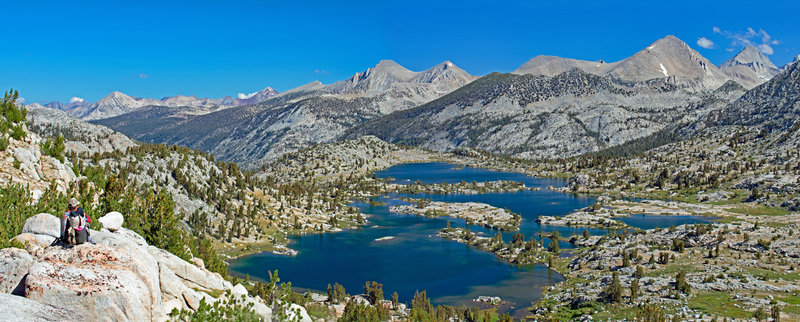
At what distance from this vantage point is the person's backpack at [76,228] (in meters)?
21.1

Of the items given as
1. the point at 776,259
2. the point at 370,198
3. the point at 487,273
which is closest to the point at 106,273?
the point at 487,273

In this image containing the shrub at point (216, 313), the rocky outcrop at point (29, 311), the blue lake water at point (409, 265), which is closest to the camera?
the rocky outcrop at point (29, 311)

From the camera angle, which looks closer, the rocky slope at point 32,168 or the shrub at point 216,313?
the shrub at point 216,313

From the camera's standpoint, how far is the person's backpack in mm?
21123

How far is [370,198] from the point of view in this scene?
17075 cm

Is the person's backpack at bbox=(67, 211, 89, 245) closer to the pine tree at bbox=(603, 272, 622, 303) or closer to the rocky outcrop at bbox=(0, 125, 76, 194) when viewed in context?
the rocky outcrop at bbox=(0, 125, 76, 194)

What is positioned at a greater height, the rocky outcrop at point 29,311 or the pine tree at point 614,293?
the rocky outcrop at point 29,311

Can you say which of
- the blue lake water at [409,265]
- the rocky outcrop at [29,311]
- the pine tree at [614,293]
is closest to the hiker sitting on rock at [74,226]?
the rocky outcrop at [29,311]

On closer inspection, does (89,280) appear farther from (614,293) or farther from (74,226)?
(614,293)

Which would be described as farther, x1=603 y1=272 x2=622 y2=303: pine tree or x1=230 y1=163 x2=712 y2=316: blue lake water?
x1=230 y1=163 x2=712 y2=316: blue lake water

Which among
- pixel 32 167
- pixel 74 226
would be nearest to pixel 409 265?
pixel 32 167

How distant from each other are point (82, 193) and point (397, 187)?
501 ft

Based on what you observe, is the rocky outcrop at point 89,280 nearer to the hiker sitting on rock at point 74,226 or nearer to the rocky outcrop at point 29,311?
the rocky outcrop at point 29,311

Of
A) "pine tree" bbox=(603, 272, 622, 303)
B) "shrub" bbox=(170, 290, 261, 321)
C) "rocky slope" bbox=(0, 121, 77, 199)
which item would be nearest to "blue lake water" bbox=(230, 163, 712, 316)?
"pine tree" bbox=(603, 272, 622, 303)
